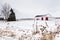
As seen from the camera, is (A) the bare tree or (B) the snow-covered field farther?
(A) the bare tree

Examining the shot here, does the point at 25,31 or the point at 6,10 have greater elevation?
the point at 6,10

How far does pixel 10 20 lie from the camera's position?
158cm

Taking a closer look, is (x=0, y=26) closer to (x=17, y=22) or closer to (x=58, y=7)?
(x=17, y=22)

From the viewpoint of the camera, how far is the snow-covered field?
4.58ft

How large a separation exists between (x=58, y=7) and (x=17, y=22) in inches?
25.7

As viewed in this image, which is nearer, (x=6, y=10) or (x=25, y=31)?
(x=25, y=31)

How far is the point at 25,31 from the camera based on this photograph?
1458mm

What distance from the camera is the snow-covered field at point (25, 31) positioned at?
1396 mm

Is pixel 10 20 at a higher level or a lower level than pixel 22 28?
higher

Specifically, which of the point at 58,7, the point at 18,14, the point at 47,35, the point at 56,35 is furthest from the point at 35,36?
the point at 58,7

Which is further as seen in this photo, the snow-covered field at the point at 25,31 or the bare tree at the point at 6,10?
the bare tree at the point at 6,10

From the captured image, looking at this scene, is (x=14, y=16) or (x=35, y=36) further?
(x=14, y=16)

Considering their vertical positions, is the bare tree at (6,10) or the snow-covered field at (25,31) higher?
the bare tree at (6,10)

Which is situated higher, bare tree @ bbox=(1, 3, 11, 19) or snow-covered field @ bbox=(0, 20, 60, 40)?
bare tree @ bbox=(1, 3, 11, 19)
